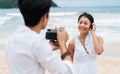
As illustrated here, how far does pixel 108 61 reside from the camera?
1104 centimetres

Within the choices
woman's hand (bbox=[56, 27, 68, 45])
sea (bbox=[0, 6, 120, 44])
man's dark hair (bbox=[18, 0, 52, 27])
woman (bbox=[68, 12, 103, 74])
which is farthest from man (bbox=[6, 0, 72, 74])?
woman (bbox=[68, 12, 103, 74])

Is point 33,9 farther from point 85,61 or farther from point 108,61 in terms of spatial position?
point 108,61

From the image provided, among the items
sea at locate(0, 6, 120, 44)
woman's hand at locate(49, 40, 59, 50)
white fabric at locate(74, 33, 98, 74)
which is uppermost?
woman's hand at locate(49, 40, 59, 50)

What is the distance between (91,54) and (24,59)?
2455 millimetres

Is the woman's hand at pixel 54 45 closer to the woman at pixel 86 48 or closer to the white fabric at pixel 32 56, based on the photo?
the white fabric at pixel 32 56

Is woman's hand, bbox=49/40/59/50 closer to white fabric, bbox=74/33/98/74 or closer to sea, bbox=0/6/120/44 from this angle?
sea, bbox=0/6/120/44

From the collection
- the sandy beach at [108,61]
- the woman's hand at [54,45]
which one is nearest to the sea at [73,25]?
the woman's hand at [54,45]

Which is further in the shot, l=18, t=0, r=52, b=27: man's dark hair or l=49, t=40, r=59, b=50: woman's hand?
l=49, t=40, r=59, b=50: woman's hand

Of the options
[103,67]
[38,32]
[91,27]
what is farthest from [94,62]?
[103,67]

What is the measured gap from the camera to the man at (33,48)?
1.92 meters

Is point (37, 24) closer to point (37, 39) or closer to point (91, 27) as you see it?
point (37, 39)

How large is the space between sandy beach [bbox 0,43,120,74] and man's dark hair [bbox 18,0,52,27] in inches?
285

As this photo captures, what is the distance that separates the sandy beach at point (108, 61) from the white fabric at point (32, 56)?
720cm

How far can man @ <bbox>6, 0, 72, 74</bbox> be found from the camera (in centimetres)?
192
